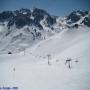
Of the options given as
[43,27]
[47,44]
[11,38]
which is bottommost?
[47,44]

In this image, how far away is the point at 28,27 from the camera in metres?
172

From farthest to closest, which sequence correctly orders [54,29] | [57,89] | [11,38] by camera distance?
[54,29] < [11,38] < [57,89]

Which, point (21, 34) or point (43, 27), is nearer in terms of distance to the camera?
point (21, 34)

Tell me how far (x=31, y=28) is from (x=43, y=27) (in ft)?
46.2

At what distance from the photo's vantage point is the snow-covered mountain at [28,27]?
148962 millimetres

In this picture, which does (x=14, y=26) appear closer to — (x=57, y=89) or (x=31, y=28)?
(x=31, y=28)

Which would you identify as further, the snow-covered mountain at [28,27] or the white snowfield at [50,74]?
the snow-covered mountain at [28,27]

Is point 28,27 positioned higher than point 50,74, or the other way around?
point 28,27

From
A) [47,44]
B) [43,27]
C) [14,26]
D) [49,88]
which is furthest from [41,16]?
[49,88]

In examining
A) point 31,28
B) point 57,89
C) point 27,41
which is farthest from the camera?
point 31,28

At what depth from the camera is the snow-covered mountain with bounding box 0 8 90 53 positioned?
149m

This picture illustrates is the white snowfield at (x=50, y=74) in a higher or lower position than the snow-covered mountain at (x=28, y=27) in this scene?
lower

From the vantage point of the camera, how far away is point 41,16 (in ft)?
626

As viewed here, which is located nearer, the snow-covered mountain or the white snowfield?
the white snowfield
